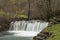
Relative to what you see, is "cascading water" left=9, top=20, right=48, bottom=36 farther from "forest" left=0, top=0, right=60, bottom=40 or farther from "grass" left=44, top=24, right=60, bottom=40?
"grass" left=44, top=24, right=60, bottom=40

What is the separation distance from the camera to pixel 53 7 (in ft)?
92.1

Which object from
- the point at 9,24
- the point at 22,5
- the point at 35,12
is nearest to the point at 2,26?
the point at 9,24

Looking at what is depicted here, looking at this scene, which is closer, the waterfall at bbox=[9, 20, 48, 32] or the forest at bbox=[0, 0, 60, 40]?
the waterfall at bbox=[9, 20, 48, 32]

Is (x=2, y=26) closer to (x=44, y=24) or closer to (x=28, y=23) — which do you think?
(x=28, y=23)

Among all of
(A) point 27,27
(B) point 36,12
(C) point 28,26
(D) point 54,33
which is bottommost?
(A) point 27,27

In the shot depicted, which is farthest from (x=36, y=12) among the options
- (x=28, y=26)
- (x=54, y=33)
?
(x=54, y=33)

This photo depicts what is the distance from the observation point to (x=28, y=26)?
23.6m

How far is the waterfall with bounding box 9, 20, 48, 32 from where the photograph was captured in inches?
907

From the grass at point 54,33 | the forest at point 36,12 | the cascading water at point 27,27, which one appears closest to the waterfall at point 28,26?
the cascading water at point 27,27

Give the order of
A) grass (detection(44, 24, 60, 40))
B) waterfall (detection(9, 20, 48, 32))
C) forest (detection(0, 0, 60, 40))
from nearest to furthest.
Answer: grass (detection(44, 24, 60, 40)), waterfall (detection(9, 20, 48, 32)), forest (detection(0, 0, 60, 40))

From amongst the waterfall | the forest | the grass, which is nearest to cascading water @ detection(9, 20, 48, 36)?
the waterfall

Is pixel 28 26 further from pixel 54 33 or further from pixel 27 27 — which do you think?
pixel 54 33

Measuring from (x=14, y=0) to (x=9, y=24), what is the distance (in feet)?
35.7

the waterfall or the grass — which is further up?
the grass
